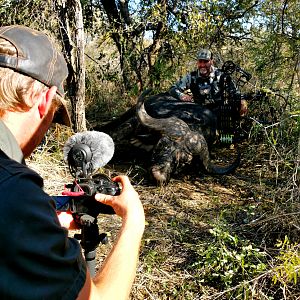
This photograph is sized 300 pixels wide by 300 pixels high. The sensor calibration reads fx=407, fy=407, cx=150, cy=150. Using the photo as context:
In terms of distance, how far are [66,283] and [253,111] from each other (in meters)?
6.17

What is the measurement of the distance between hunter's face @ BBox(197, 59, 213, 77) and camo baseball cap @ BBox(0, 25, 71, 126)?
5.74m

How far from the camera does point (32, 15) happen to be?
5.15 m

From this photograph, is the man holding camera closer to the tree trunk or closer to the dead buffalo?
the tree trunk

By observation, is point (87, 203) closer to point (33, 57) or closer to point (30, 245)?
point (33, 57)

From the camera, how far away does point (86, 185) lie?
5.33 feet

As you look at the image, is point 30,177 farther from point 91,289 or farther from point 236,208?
point 236,208

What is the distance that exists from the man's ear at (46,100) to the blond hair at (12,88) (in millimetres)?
41

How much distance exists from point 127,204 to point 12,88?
1.85 feet

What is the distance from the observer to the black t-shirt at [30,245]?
902mm

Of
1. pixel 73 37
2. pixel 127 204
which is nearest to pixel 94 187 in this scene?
pixel 127 204

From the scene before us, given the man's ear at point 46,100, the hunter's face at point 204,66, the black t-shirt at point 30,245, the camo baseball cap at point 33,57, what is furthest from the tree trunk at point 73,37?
the black t-shirt at point 30,245

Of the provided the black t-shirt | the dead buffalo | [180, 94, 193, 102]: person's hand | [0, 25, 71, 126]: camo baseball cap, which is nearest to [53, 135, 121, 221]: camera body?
[0, 25, 71, 126]: camo baseball cap

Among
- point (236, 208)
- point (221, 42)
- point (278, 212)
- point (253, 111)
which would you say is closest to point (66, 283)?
point (278, 212)

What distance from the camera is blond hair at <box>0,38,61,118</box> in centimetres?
133
